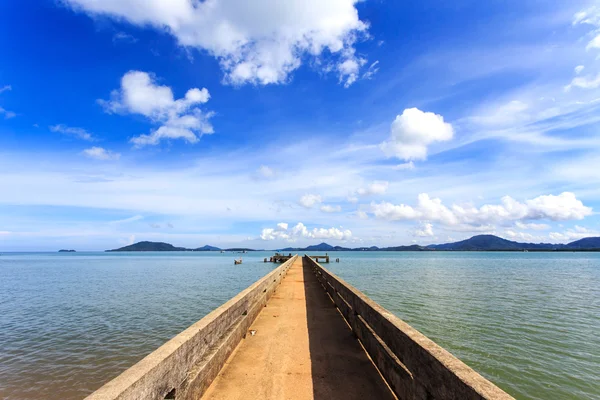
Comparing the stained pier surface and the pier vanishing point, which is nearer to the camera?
the pier vanishing point

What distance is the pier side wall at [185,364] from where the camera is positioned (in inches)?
110

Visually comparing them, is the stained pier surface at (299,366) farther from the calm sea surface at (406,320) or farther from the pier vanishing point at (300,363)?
the calm sea surface at (406,320)

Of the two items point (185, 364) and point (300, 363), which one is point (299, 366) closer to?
point (300, 363)

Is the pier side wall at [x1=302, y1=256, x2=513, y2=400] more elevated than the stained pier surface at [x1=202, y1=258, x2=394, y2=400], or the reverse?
the pier side wall at [x1=302, y1=256, x2=513, y2=400]

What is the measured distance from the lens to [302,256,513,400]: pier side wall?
8.54ft

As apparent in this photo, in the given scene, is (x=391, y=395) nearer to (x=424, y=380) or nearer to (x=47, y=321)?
(x=424, y=380)

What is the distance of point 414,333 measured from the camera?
153 inches

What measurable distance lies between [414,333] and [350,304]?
4.08 m

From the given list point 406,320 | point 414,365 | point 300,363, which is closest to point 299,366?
point 300,363

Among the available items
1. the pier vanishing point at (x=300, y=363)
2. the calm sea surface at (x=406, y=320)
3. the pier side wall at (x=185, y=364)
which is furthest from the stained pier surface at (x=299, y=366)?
the calm sea surface at (x=406, y=320)

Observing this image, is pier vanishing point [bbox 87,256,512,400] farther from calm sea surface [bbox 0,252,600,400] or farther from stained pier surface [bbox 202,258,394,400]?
calm sea surface [bbox 0,252,600,400]

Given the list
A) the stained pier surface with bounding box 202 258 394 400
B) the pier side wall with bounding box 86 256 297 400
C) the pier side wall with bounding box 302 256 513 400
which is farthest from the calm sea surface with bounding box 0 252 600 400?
the pier side wall with bounding box 302 256 513 400

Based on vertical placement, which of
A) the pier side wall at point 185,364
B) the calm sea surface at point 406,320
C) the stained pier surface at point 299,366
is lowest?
the calm sea surface at point 406,320

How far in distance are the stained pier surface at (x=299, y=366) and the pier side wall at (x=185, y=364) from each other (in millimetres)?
304
